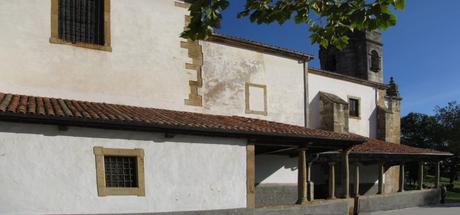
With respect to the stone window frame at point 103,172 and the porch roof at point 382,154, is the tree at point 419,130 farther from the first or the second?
the stone window frame at point 103,172

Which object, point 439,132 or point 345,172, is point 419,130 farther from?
point 345,172

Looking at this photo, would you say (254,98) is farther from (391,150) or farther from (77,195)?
(77,195)

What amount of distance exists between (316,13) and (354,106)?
61.2 feet

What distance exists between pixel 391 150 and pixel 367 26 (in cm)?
1601

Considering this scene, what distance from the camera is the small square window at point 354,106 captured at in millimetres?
23797

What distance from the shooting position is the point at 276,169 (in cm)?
1698

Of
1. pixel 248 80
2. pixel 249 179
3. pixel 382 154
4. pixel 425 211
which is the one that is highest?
pixel 248 80

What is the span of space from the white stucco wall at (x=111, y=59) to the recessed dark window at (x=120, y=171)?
336 centimetres

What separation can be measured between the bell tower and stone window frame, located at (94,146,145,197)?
19.1m

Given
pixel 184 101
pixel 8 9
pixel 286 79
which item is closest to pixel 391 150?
pixel 286 79

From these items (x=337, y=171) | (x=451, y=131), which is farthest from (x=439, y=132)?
(x=337, y=171)

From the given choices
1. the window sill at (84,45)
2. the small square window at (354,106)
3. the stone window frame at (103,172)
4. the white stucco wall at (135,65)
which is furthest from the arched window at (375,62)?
the stone window frame at (103,172)

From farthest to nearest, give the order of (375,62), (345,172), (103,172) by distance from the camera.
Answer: (375,62)
(345,172)
(103,172)

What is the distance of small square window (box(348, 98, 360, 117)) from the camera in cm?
2380
